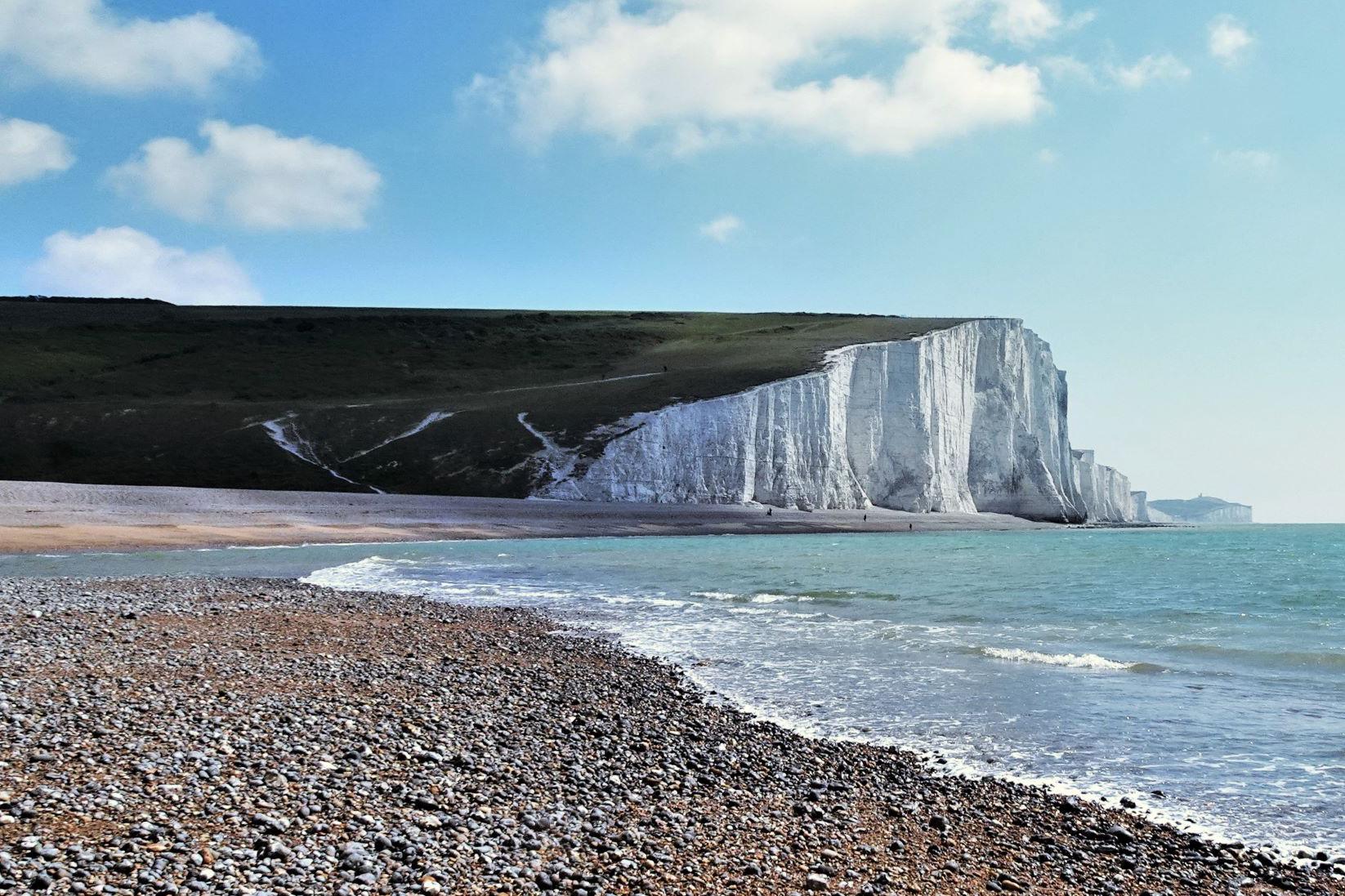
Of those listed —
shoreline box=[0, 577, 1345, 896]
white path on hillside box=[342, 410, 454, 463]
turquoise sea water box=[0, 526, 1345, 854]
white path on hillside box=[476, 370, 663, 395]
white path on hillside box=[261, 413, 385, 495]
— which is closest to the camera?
shoreline box=[0, 577, 1345, 896]

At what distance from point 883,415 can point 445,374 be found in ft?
126

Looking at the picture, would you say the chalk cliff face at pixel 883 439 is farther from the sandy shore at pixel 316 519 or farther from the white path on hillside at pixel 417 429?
the white path on hillside at pixel 417 429

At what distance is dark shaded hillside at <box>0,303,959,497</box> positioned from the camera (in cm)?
5588

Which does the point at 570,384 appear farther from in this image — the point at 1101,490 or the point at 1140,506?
the point at 1140,506

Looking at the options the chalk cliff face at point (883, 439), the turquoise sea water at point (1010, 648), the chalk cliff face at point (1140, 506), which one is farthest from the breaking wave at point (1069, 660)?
the chalk cliff face at point (1140, 506)

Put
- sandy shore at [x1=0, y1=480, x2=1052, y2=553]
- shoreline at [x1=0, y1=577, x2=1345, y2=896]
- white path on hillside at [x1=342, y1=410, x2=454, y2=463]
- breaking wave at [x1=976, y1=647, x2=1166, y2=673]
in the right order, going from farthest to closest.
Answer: white path on hillside at [x1=342, y1=410, x2=454, y2=463] < sandy shore at [x1=0, y1=480, x2=1052, y2=553] < breaking wave at [x1=976, y1=647, x2=1166, y2=673] < shoreline at [x1=0, y1=577, x2=1345, y2=896]

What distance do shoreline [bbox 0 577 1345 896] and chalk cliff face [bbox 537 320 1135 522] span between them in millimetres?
45084

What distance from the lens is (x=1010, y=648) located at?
1363cm

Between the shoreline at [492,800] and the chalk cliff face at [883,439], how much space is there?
4508 centimetres

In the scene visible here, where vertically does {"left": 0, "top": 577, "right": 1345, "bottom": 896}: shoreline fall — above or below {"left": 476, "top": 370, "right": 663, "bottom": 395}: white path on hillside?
below

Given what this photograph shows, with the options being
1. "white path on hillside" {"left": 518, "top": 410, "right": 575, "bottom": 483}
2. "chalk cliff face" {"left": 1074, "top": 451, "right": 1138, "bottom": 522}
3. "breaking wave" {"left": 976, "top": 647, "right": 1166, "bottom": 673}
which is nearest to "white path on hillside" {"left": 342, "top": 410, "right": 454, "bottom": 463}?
"white path on hillside" {"left": 518, "top": 410, "right": 575, "bottom": 483}

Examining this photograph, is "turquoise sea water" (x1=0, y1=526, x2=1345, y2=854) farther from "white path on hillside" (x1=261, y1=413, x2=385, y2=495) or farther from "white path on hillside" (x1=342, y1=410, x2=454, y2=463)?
"white path on hillside" (x1=342, y1=410, x2=454, y2=463)

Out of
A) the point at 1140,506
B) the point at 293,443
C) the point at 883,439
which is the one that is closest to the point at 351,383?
the point at 293,443

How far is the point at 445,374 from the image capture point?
269 ft
